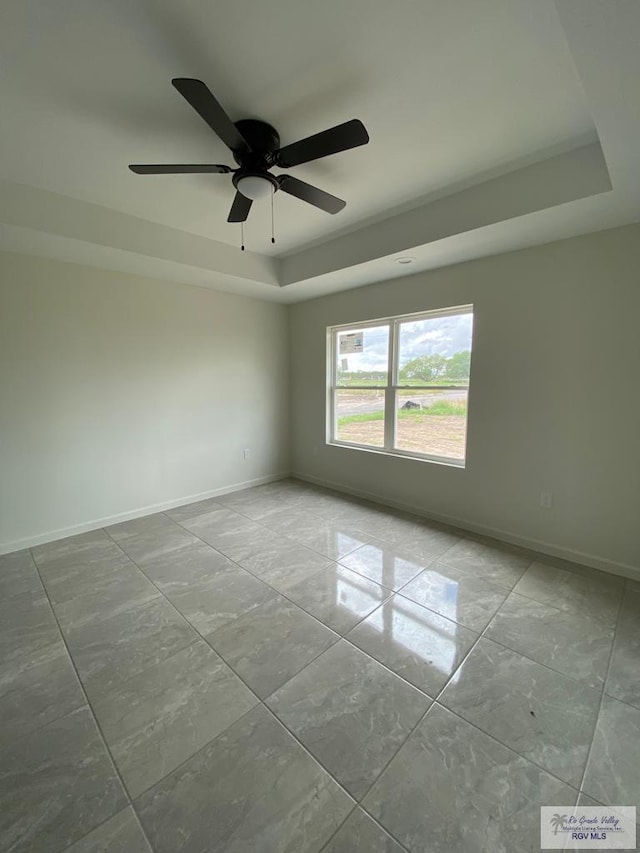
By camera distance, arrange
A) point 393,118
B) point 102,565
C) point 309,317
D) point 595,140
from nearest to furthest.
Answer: point 393,118
point 595,140
point 102,565
point 309,317

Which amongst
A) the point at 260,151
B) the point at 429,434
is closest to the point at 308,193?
the point at 260,151

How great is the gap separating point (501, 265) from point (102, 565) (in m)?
3.97

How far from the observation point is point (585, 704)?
4.80 feet

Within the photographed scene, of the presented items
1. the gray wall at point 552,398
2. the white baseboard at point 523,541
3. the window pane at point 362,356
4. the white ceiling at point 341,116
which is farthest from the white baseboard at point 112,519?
the white ceiling at point 341,116

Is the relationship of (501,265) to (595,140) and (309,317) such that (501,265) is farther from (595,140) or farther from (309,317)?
(309,317)

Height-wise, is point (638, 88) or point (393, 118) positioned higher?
point (393, 118)

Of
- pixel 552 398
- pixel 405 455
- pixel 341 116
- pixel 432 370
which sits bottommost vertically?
pixel 405 455

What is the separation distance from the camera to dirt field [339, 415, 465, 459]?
325 cm

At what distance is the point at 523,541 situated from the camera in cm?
284

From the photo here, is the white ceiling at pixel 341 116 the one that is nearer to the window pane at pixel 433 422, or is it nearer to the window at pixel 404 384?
the window at pixel 404 384

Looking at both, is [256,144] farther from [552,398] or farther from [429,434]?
[429,434]

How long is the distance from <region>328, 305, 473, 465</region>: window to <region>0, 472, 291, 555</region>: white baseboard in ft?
4.56

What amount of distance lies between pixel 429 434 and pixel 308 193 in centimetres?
241

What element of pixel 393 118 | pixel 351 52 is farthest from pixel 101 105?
pixel 393 118
